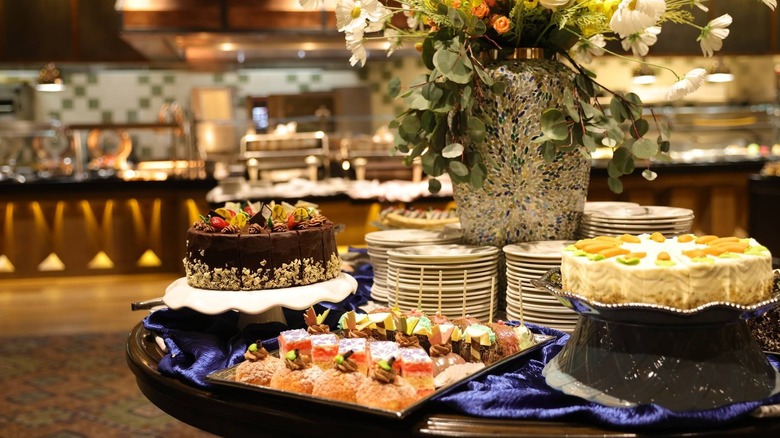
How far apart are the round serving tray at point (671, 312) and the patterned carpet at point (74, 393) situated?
3109 millimetres

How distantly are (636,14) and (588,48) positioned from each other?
29.4 inches

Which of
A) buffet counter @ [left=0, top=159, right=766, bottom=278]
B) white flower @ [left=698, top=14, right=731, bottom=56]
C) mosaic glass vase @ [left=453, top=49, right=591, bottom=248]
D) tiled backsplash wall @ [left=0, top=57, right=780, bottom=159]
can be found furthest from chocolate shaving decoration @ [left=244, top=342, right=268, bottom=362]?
tiled backsplash wall @ [left=0, top=57, right=780, bottom=159]

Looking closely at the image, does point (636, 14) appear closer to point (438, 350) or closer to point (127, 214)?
point (438, 350)

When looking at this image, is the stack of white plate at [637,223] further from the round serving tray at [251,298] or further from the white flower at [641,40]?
the round serving tray at [251,298]

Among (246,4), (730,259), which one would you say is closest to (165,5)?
(246,4)

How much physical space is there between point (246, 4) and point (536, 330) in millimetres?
5910

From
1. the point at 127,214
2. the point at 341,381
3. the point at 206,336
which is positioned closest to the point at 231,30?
the point at 127,214

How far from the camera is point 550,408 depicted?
134 centimetres

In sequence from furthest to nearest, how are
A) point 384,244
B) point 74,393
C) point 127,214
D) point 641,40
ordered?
point 127,214 < point 74,393 < point 384,244 < point 641,40

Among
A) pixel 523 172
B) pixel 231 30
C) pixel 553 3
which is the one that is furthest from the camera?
pixel 231 30

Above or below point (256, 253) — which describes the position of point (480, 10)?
above

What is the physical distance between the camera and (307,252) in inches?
76.5

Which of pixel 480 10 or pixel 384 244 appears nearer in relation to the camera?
pixel 480 10

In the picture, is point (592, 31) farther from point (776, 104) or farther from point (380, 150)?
point (776, 104)
